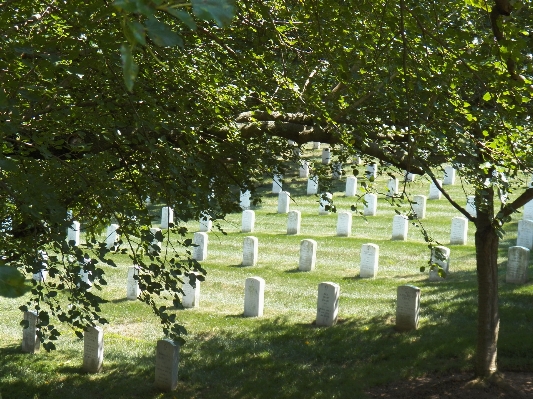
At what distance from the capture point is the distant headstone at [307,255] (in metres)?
14.8

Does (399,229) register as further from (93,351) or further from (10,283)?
(10,283)

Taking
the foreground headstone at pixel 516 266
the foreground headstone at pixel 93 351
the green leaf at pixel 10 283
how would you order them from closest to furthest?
the green leaf at pixel 10 283 → the foreground headstone at pixel 93 351 → the foreground headstone at pixel 516 266

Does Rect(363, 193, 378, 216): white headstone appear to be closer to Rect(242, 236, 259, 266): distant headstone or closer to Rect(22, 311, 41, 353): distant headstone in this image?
Rect(242, 236, 259, 266): distant headstone

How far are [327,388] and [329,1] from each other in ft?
17.1

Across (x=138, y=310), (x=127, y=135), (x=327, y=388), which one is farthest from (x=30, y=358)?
(x=127, y=135)

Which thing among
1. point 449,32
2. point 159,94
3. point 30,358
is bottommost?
point 30,358

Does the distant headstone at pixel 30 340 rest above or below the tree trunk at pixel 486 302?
below

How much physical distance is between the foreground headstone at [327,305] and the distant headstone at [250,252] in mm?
4163

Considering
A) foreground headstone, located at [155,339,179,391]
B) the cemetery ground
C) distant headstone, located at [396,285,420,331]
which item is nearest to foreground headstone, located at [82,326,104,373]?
the cemetery ground

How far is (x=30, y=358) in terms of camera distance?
1102 centimetres

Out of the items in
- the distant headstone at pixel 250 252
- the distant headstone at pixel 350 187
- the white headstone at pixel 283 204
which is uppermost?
the distant headstone at pixel 350 187

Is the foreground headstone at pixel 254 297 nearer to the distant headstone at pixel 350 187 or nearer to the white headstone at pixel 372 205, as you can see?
the white headstone at pixel 372 205

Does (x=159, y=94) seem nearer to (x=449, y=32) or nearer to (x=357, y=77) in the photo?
(x=357, y=77)

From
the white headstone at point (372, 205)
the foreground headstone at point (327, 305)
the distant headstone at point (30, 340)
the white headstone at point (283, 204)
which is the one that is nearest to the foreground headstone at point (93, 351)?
the distant headstone at point (30, 340)
